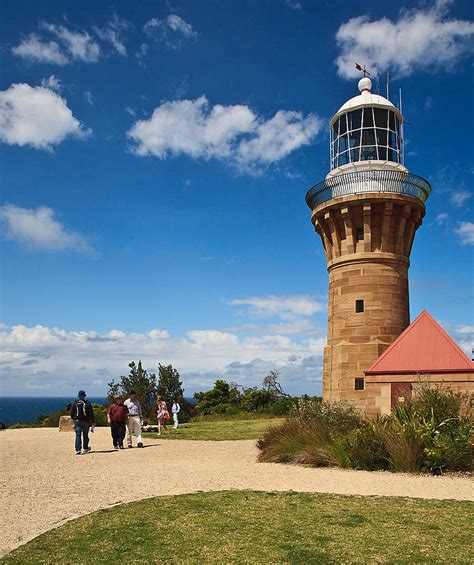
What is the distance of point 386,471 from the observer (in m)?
11.2

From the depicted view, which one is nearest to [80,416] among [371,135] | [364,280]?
[364,280]

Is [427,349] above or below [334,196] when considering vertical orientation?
below

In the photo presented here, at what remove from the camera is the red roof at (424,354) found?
16.1 metres

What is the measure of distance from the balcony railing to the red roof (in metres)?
5.59

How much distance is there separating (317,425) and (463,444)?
360 centimetres

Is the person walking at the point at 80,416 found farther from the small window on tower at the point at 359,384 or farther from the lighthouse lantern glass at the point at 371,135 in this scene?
the lighthouse lantern glass at the point at 371,135

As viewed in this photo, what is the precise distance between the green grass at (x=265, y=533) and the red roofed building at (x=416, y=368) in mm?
8345

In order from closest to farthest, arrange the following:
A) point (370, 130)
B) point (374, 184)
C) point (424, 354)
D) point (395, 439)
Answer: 1. point (395, 439)
2. point (424, 354)
3. point (374, 184)
4. point (370, 130)

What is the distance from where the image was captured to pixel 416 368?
16453 mm

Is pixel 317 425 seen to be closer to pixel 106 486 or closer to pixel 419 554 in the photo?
pixel 106 486

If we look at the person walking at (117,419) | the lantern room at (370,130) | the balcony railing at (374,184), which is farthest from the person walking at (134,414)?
the lantern room at (370,130)

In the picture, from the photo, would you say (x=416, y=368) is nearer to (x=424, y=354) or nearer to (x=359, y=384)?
(x=424, y=354)

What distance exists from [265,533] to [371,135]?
1900 cm

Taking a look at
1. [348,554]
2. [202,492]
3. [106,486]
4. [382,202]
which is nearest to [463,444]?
[202,492]
